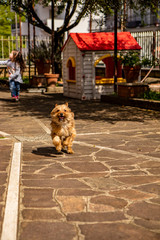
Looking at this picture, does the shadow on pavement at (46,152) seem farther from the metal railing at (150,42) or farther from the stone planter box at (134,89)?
the metal railing at (150,42)

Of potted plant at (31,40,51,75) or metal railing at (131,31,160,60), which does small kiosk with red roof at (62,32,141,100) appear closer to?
metal railing at (131,31,160,60)

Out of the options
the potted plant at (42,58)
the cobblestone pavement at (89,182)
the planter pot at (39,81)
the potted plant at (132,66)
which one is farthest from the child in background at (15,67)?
the potted plant at (42,58)

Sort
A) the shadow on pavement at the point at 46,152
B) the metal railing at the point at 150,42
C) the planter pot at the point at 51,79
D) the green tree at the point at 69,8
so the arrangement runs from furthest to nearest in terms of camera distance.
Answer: the planter pot at the point at 51,79 → the metal railing at the point at 150,42 → the green tree at the point at 69,8 → the shadow on pavement at the point at 46,152

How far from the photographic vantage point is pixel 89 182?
5.23 m

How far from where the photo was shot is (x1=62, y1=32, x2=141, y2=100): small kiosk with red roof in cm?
1608

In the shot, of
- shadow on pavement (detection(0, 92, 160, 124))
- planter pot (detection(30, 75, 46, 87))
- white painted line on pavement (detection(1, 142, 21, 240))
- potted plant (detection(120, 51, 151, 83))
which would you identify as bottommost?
white painted line on pavement (detection(1, 142, 21, 240))

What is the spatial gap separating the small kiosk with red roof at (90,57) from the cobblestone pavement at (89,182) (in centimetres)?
628

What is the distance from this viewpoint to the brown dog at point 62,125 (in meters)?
6.20

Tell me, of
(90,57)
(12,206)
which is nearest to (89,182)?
(12,206)

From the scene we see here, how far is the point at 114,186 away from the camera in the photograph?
5062 millimetres

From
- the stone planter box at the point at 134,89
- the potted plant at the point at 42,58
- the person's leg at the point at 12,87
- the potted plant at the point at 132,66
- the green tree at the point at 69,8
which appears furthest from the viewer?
the potted plant at the point at 42,58

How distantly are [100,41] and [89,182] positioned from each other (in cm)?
1213

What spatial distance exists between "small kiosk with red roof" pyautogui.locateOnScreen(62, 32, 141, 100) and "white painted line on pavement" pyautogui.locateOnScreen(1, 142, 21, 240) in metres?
10.3

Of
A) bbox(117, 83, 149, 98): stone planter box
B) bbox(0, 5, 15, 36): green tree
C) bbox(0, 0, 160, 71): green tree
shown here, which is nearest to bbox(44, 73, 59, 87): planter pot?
bbox(0, 0, 160, 71): green tree
